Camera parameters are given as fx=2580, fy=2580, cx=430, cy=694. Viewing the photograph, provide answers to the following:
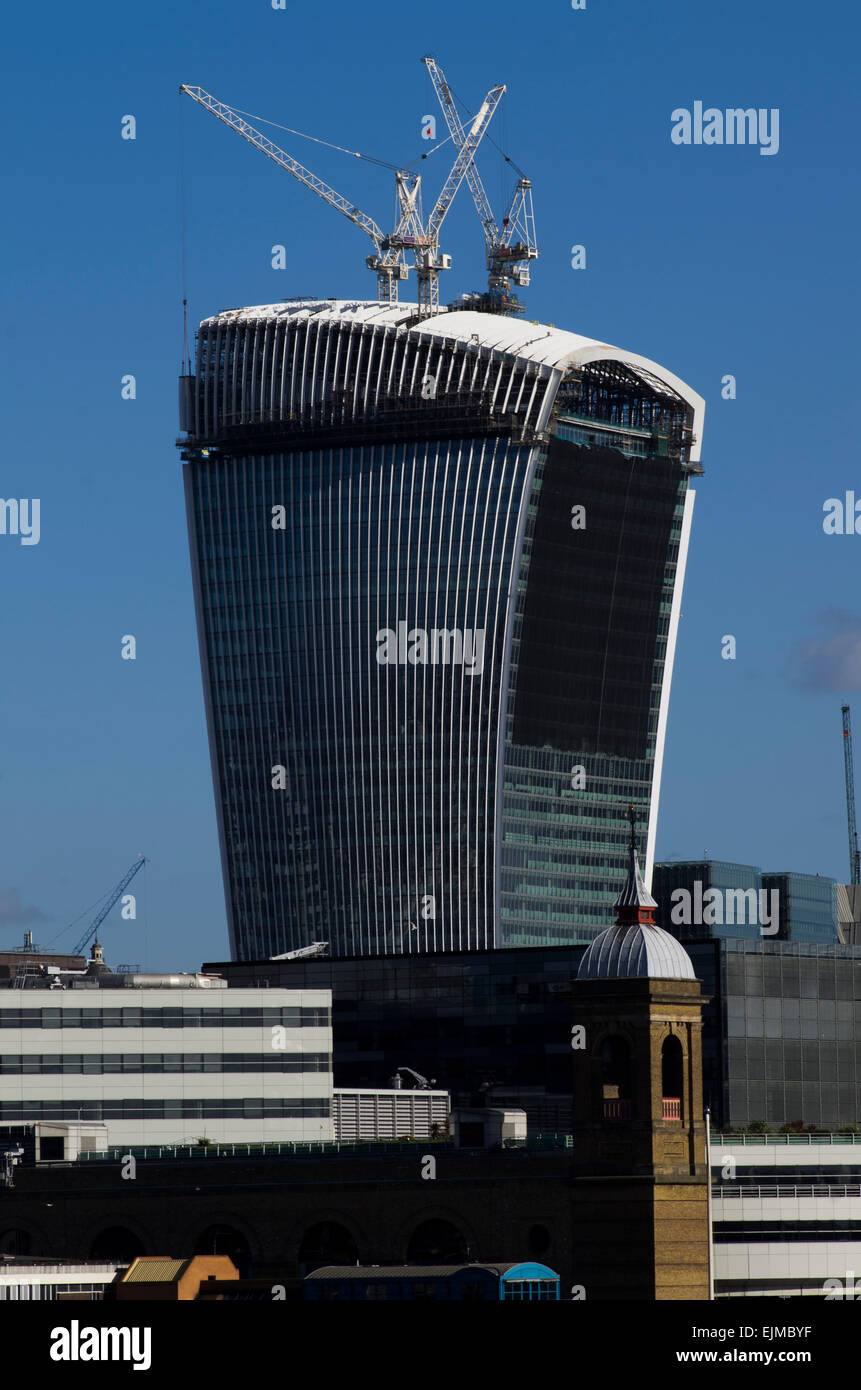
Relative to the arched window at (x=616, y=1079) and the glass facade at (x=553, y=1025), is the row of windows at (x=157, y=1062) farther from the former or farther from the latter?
the arched window at (x=616, y=1079)

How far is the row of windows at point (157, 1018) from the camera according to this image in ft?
499

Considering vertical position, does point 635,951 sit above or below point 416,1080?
above

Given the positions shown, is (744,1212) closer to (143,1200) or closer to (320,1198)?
(320,1198)

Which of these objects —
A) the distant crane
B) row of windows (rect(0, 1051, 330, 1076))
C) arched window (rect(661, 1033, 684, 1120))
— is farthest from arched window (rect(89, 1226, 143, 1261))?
the distant crane

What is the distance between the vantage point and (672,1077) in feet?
368

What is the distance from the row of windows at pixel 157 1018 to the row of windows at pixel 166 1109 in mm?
4445

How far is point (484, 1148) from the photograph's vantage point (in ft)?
396

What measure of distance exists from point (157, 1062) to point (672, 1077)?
49.5 metres

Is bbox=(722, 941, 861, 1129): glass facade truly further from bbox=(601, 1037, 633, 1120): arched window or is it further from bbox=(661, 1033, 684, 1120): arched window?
bbox=(661, 1033, 684, 1120): arched window

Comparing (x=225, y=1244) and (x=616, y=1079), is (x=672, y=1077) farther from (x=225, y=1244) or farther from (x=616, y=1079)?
(x=225, y=1244)

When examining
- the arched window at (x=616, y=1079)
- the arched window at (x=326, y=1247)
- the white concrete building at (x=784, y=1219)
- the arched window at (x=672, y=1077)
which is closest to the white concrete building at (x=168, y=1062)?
the arched window at (x=326, y=1247)

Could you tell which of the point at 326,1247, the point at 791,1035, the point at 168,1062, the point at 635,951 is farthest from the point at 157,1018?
the point at 635,951
